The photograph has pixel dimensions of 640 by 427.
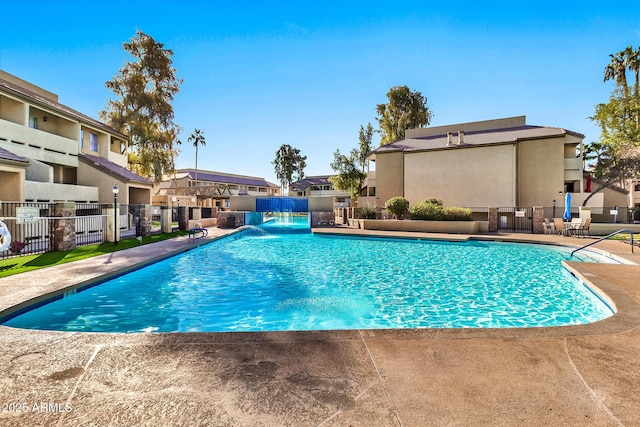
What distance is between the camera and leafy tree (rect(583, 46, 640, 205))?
26.4m

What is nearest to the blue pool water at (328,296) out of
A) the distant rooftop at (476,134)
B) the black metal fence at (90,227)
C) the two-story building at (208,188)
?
the black metal fence at (90,227)

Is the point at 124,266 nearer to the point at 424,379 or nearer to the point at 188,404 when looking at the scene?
the point at 188,404

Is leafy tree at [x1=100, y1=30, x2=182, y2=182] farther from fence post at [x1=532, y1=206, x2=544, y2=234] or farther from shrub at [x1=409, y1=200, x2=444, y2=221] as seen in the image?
fence post at [x1=532, y1=206, x2=544, y2=234]

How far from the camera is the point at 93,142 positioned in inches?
971

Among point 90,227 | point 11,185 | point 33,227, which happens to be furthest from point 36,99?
point 33,227

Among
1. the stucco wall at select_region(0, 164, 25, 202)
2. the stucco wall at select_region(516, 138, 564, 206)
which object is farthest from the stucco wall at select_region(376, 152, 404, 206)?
the stucco wall at select_region(0, 164, 25, 202)

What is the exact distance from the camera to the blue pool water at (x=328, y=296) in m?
6.47

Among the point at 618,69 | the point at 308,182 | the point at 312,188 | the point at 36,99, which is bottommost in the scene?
the point at 312,188

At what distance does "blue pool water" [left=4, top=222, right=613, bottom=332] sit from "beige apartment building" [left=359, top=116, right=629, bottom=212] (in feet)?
48.0

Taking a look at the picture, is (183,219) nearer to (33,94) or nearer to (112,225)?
(112,225)

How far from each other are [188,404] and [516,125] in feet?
120

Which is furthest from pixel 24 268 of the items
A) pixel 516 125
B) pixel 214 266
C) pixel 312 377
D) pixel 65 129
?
pixel 516 125

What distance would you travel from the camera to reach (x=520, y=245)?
55.5 ft

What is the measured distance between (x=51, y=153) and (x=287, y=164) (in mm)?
51851
